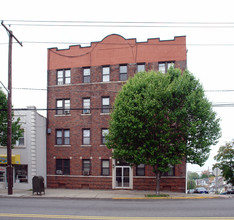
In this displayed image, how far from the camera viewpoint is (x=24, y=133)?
23.9m

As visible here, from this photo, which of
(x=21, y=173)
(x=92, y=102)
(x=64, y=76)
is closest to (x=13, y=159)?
(x=21, y=173)

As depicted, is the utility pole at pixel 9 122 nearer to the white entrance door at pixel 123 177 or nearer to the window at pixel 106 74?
the window at pixel 106 74

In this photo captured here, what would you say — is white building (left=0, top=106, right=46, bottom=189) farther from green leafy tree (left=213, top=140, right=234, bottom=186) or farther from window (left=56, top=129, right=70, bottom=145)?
green leafy tree (left=213, top=140, right=234, bottom=186)

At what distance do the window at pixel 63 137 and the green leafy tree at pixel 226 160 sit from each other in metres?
25.7

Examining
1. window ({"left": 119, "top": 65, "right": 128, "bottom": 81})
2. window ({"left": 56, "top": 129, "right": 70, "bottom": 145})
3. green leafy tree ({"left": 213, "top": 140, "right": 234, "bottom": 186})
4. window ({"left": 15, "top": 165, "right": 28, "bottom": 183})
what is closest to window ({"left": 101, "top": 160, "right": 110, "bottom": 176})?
window ({"left": 56, "top": 129, "right": 70, "bottom": 145})

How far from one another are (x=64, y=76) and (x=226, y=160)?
2880 centimetres

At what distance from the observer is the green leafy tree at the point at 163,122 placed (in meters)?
17.1

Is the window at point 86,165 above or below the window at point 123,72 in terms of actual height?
below

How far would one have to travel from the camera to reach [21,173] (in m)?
24.0

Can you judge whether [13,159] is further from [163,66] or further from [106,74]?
[163,66]

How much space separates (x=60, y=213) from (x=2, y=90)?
1354cm

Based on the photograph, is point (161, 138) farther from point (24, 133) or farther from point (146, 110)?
point (24, 133)

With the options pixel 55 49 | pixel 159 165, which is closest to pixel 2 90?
pixel 55 49

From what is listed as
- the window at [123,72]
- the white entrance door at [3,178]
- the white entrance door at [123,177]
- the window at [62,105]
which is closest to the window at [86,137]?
the window at [62,105]
